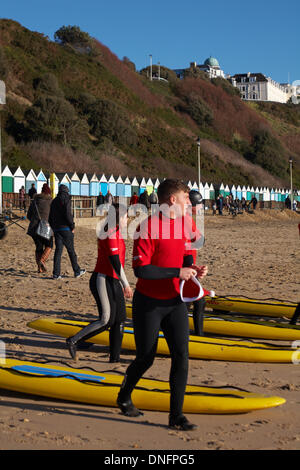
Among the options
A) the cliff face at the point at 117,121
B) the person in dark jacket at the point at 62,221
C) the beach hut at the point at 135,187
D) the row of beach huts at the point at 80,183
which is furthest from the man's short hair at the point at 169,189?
the cliff face at the point at 117,121

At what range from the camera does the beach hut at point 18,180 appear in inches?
1098

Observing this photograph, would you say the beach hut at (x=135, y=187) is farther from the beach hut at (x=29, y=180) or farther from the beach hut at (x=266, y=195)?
the beach hut at (x=266, y=195)

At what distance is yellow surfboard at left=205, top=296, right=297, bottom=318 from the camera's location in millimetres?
7422

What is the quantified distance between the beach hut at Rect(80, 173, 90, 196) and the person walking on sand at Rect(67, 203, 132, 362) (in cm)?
2593

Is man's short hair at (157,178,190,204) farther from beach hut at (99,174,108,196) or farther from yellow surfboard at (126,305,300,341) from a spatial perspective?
beach hut at (99,174,108,196)

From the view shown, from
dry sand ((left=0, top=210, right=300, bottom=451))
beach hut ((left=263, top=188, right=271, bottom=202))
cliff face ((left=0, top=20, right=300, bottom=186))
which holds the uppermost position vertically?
cliff face ((left=0, top=20, right=300, bottom=186))

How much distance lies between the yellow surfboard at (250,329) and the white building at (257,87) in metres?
132

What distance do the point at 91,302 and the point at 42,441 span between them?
5045 millimetres

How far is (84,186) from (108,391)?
27349 millimetres

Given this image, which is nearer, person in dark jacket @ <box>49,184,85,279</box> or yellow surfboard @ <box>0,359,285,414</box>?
Answer: yellow surfboard @ <box>0,359,285,414</box>

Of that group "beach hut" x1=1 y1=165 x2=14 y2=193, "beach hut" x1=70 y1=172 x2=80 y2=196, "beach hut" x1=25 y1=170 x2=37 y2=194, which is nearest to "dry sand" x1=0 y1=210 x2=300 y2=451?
"beach hut" x1=1 y1=165 x2=14 y2=193

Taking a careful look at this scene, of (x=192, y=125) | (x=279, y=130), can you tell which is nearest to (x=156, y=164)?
(x=192, y=125)

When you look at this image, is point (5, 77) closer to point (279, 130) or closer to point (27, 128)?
point (27, 128)

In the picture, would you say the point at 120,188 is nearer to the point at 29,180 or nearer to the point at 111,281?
the point at 29,180
